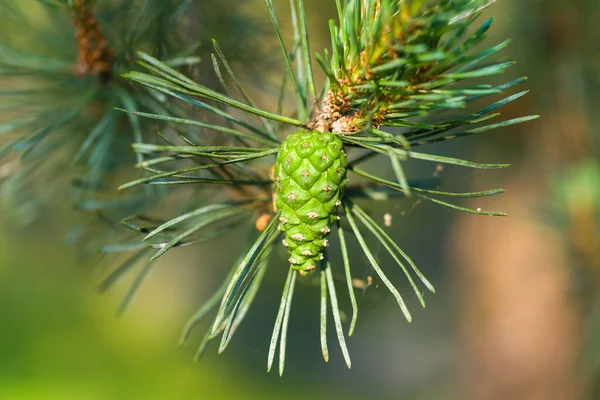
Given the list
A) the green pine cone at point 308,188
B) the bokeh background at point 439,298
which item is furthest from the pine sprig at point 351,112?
the bokeh background at point 439,298

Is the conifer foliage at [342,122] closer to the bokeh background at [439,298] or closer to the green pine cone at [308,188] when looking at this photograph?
the green pine cone at [308,188]

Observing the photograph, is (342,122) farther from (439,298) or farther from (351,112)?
(439,298)

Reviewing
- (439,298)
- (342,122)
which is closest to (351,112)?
(342,122)

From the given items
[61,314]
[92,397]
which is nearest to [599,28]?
[92,397]

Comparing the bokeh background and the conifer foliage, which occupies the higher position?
the conifer foliage

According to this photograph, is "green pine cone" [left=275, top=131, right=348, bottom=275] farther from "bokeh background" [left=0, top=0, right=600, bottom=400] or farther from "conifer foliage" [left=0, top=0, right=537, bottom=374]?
"bokeh background" [left=0, top=0, right=600, bottom=400]

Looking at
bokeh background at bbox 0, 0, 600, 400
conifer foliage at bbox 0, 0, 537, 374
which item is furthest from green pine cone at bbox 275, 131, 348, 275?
bokeh background at bbox 0, 0, 600, 400
